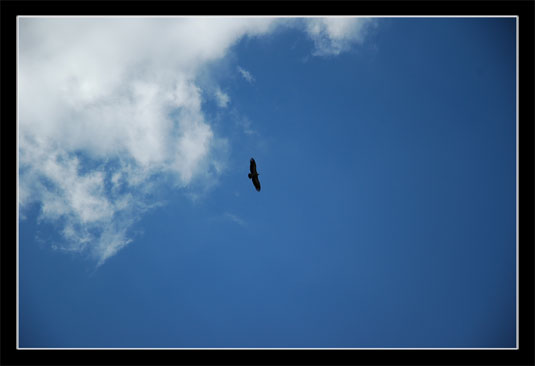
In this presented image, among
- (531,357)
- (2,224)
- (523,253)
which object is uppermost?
(2,224)

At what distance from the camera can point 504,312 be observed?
86688 mm

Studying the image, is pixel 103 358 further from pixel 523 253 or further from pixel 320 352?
pixel 523 253

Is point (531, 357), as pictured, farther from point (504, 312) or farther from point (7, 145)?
point (504, 312)

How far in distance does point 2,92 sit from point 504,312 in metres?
105

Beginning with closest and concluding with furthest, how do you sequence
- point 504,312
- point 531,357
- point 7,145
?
point 7,145, point 531,357, point 504,312

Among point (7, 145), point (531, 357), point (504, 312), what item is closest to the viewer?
point (7, 145)

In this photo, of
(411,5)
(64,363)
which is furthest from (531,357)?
(64,363)

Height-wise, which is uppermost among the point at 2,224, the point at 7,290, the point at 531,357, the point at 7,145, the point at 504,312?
the point at 7,145

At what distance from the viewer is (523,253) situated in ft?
65.4

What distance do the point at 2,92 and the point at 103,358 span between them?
1427 centimetres

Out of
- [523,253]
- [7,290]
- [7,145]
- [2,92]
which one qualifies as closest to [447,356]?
[523,253]

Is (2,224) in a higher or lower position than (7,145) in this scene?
lower

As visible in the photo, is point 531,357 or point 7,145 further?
point 531,357

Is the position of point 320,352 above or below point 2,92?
below
